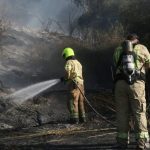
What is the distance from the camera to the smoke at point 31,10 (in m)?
36.8

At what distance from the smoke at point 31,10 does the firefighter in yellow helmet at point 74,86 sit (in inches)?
868

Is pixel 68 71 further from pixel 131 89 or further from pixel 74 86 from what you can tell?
pixel 131 89

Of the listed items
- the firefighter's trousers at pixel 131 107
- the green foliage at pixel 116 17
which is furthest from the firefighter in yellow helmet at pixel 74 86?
the green foliage at pixel 116 17

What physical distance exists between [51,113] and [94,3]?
93.9 feet

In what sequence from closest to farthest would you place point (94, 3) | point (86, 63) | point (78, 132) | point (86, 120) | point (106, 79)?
point (78, 132) < point (86, 120) < point (106, 79) < point (86, 63) < point (94, 3)

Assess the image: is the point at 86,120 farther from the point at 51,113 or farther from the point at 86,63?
the point at 86,63

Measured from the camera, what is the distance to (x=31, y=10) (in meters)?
44.3

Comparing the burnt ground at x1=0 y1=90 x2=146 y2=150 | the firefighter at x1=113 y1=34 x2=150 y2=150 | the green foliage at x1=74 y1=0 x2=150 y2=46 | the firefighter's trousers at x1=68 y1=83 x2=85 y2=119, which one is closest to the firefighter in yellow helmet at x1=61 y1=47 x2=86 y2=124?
the firefighter's trousers at x1=68 y1=83 x2=85 y2=119

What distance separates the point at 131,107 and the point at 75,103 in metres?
3.91

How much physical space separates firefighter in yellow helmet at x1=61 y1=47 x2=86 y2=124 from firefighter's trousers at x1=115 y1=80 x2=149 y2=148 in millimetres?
3531

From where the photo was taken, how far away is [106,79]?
25.1m

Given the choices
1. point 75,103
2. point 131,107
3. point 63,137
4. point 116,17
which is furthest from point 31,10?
point 131,107

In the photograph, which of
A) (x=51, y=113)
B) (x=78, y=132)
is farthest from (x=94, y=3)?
(x=78, y=132)

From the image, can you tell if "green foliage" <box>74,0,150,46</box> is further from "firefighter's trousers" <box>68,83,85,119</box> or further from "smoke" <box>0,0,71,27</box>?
"firefighter's trousers" <box>68,83,85,119</box>
